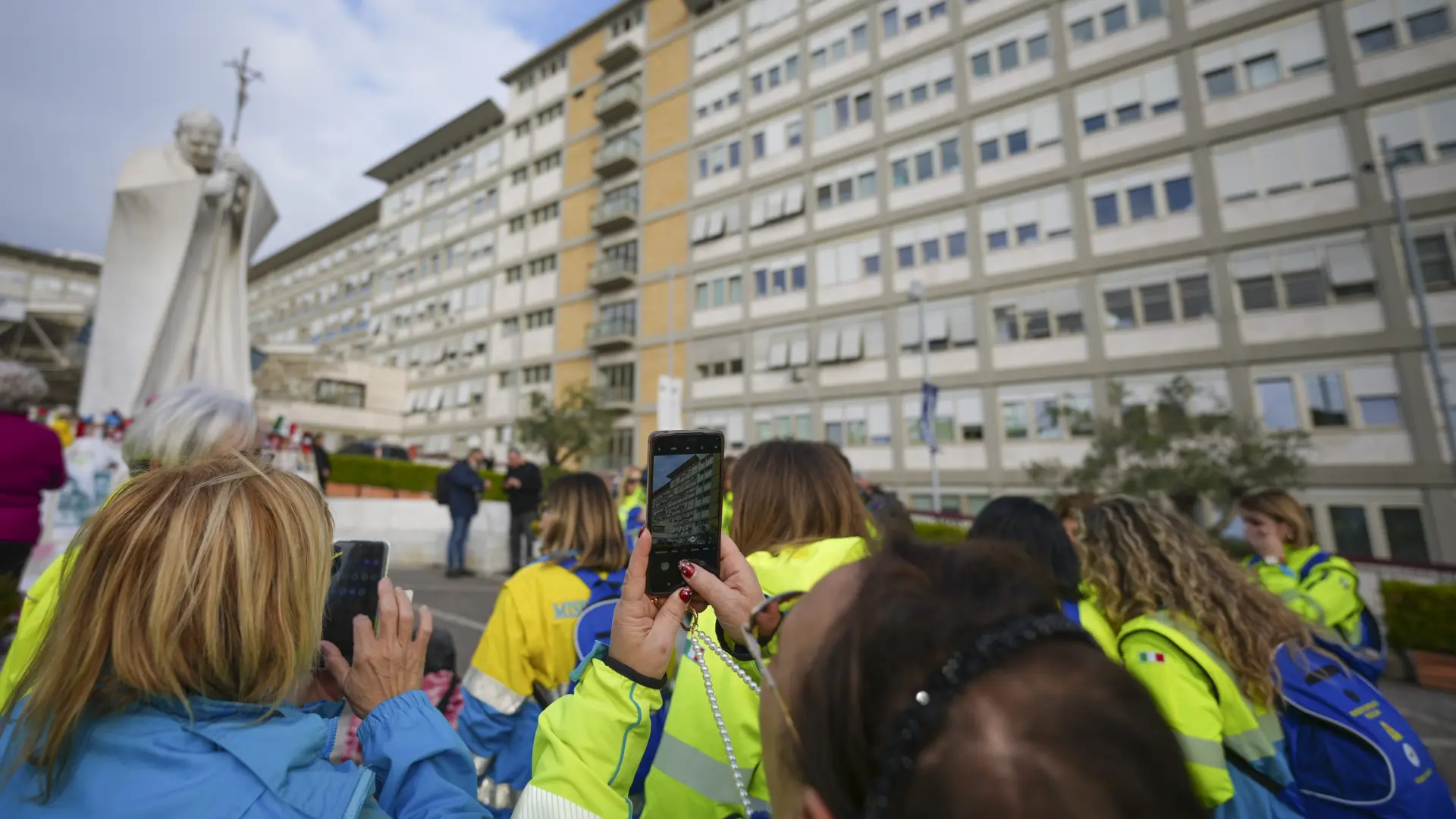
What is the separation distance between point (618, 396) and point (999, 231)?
19817 millimetres

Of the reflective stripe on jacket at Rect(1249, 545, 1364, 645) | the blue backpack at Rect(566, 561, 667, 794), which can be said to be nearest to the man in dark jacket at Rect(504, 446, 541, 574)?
the blue backpack at Rect(566, 561, 667, 794)

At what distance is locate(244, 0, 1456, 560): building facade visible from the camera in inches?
677

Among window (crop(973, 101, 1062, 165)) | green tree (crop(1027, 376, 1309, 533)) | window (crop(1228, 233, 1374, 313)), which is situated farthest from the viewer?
window (crop(973, 101, 1062, 165))

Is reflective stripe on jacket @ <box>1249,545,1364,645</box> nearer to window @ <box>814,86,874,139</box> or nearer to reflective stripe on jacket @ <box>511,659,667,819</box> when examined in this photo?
reflective stripe on jacket @ <box>511,659,667,819</box>

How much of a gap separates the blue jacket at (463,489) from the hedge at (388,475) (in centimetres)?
945

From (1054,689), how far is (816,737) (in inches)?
10.3

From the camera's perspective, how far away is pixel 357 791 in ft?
3.46

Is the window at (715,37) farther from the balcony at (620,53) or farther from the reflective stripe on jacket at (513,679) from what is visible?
the reflective stripe on jacket at (513,679)

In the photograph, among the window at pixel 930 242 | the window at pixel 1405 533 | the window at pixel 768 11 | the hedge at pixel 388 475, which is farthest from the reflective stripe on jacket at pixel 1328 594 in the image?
Result: the window at pixel 768 11

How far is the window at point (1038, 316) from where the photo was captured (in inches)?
851

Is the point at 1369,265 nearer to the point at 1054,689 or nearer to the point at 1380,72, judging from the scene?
the point at 1380,72

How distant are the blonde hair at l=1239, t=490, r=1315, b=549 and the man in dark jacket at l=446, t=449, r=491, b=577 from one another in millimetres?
9933

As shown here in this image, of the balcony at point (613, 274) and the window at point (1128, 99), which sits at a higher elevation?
the window at point (1128, 99)

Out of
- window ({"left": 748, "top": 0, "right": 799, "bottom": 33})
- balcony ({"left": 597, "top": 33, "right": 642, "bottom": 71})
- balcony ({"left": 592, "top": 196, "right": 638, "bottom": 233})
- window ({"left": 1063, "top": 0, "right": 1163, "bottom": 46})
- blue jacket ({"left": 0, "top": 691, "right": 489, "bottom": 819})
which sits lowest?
blue jacket ({"left": 0, "top": 691, "right": 489, "bottom": 819})
